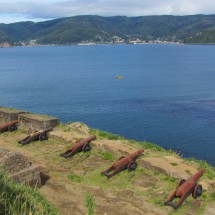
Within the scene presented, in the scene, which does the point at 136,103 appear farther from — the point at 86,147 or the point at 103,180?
the point at 103,180

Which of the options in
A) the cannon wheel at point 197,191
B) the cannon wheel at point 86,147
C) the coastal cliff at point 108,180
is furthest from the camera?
the cannon wheel at point 86,147

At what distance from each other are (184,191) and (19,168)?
505 centimetres

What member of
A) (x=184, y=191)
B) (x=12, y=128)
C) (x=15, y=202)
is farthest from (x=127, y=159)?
(x=12, y=128)

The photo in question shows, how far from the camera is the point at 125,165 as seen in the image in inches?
524

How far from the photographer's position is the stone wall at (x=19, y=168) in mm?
11133

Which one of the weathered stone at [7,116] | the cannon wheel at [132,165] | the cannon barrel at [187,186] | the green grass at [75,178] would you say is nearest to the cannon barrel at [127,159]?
the cannon wheel at [132,165]

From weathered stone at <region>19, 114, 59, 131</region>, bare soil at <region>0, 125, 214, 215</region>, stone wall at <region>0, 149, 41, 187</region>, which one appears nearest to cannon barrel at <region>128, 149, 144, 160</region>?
bare soil at <region>0, 125, 214, 215</region>

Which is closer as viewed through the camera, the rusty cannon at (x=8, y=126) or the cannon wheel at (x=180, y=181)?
the cannon wheel at (x=180, y=181)

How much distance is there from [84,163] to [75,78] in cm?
7696

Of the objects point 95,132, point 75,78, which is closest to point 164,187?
point 95,132

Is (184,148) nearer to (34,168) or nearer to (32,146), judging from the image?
(32,146)

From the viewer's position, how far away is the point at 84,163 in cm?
1434

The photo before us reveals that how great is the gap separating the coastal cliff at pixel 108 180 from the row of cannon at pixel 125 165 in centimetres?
18

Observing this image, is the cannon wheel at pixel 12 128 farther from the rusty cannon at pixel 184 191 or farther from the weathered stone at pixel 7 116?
the rusty cannon at pixel 184 191
